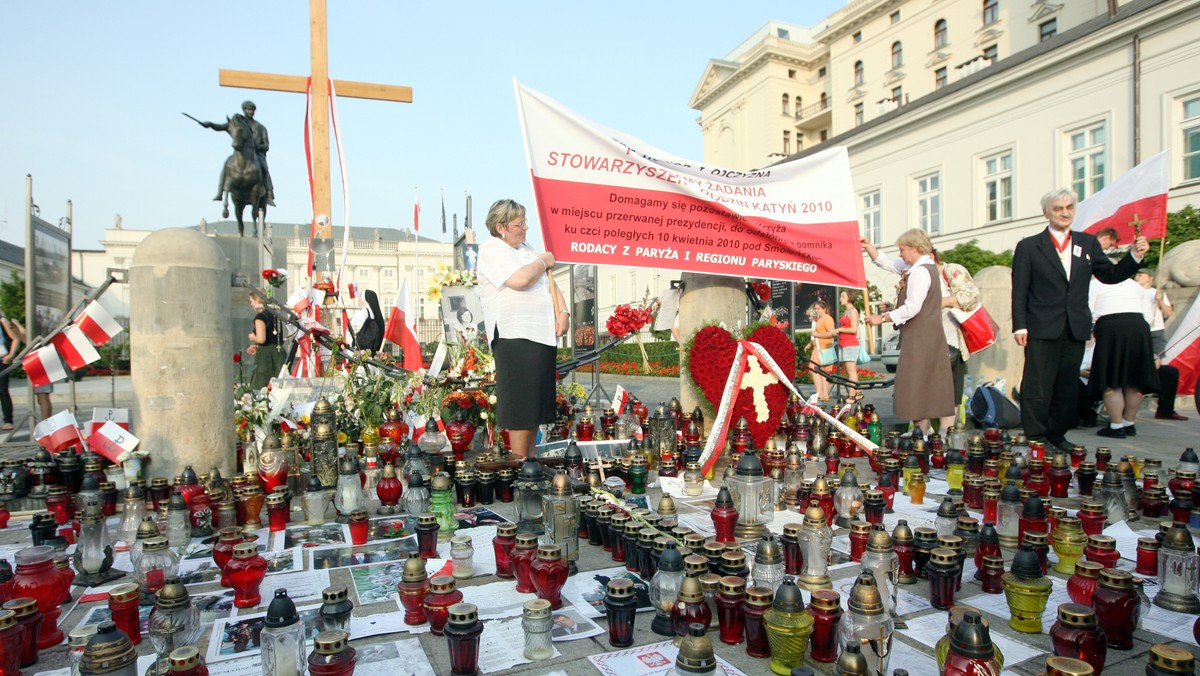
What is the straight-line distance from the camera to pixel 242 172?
13.8 meters

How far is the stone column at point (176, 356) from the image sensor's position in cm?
504

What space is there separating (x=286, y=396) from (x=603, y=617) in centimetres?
447

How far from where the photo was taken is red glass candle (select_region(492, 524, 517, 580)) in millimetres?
3291

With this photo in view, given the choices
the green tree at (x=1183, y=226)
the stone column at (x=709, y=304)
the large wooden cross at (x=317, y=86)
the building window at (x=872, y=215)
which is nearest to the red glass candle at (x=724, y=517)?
the stone column at (x=709, y=304)

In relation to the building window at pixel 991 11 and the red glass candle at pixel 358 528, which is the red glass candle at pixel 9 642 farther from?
the building window at pixel 991 11

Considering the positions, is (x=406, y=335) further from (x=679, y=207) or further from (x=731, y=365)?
(x=731, y=365)

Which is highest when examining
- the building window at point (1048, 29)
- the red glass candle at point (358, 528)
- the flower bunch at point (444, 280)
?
the building window at point (1048, 29)

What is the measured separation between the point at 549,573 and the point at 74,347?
5091mm

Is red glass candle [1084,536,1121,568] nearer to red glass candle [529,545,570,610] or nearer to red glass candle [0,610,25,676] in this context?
red glass candle [529,545,570,610]

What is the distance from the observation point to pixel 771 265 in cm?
675

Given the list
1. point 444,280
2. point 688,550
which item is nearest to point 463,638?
point 688,550

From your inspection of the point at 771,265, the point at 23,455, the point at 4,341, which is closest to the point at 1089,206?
the point at 771,265

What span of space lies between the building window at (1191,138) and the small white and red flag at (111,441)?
88.5 feet

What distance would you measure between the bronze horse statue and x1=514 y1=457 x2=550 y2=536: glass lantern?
12.1m
